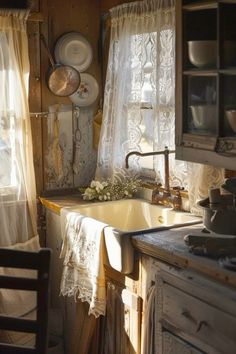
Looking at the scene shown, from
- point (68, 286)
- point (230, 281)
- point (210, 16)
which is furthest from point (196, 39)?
point (68, 286)

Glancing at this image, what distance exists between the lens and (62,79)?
343 centimetres

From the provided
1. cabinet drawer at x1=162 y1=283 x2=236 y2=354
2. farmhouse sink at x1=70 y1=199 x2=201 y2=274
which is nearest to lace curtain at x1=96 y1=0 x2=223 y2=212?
farmhouse sink at x1=70 y1=199 x2=201 y2=274

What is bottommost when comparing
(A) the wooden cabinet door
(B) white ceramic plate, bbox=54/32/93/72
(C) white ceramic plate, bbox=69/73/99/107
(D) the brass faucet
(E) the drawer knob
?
(A) the wooden cabinet door

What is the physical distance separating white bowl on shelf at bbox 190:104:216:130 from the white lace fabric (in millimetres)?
650

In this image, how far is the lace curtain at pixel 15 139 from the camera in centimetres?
324

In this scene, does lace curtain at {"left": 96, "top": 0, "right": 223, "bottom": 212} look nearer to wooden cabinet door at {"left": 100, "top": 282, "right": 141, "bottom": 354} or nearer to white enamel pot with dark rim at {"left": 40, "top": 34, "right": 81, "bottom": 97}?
white enamel pot with dark rim at {"left": 40, "top": 34, "right": 81, "bottom": 97}

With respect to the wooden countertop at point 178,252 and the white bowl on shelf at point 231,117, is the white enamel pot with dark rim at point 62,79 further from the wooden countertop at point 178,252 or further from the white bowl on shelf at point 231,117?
the white bowl on shelf at point 231,117

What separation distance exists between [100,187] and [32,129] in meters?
0.55

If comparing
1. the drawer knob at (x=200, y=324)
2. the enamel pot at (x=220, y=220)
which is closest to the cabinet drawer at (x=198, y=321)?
Result: the drawer knob at (x=200, y=324)

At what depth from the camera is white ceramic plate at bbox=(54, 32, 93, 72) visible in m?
3.46

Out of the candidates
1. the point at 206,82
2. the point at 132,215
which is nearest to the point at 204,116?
Answer: the point at 206,82

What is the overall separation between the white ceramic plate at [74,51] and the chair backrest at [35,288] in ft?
5.69

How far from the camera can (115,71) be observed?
3404mm

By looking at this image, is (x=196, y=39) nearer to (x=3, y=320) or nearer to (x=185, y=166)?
(x=185, y=166)
